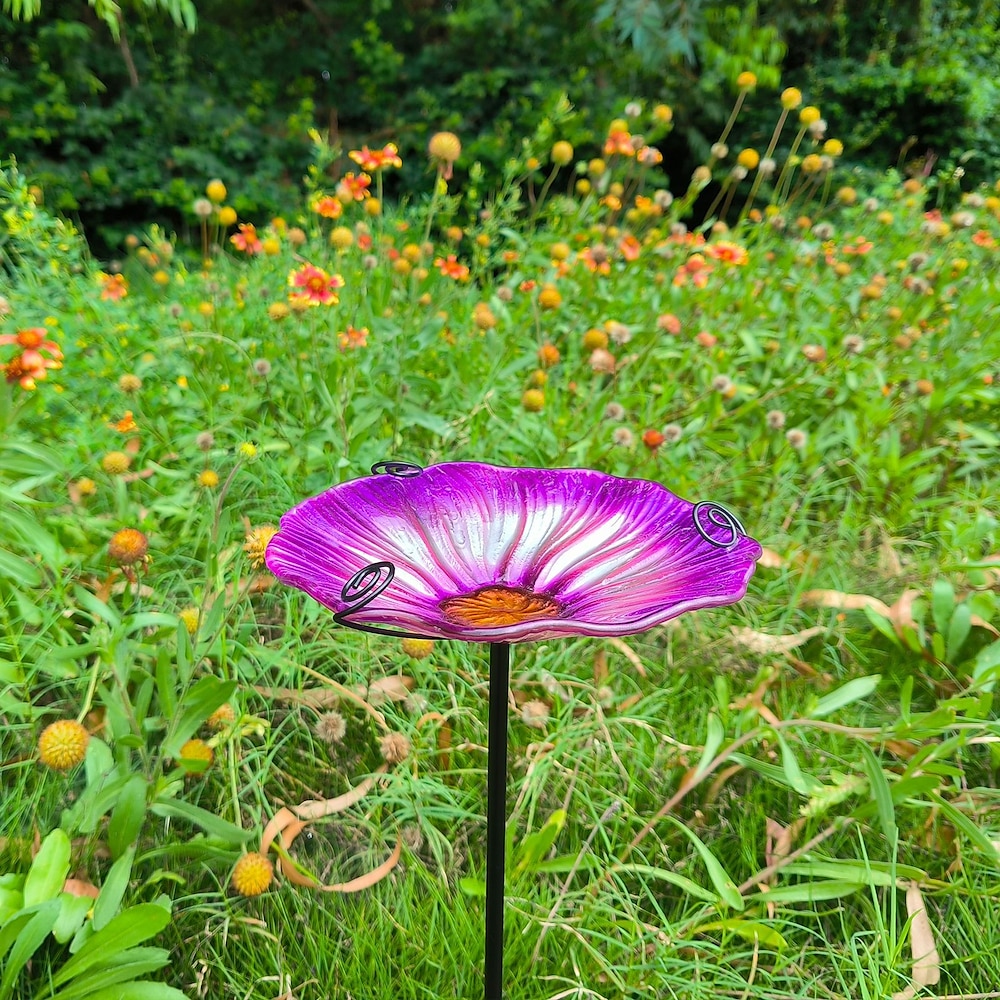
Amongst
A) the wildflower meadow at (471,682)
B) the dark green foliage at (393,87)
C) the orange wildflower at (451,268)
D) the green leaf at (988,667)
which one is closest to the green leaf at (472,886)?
the wildflower meadow at (471,682)

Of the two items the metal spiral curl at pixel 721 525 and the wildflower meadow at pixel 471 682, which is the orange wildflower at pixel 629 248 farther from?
the metal spiral curl at pixel 721 525

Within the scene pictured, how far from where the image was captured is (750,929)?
1.10 m

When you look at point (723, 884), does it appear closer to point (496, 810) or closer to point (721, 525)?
point (496, 810)

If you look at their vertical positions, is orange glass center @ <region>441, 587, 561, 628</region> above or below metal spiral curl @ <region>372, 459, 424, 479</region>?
below

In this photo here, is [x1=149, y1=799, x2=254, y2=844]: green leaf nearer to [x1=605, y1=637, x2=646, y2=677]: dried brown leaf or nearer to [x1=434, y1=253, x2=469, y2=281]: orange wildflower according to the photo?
[x1=605, y1=637, x2=646, y2=677]: dried brown leaf

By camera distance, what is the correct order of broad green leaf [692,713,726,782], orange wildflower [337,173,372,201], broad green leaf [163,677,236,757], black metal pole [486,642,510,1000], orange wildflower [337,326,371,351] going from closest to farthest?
1. black metal pole [486,642,510,1000]
2. broad green leaf [163,677,236,757]
3. broad green leaf [692,713,726,782]
4. orange wildflower [337,326,371,351]
5. orange wildflower [337,173,372,201]

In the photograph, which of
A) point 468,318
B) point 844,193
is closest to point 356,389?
point 468,318

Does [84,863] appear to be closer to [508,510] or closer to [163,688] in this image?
[163,688]

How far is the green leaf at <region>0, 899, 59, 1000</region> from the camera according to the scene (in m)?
0.87

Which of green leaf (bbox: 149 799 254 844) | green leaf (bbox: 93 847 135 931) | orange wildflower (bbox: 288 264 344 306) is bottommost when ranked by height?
green leaf (bbox: 93 847 135 931)

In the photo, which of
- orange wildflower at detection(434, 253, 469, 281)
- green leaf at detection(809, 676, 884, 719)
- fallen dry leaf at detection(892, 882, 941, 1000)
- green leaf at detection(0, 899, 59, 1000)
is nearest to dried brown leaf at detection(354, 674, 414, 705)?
green leaf at detection(0, 899, 59, 1000)

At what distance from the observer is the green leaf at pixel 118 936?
0.92 metres

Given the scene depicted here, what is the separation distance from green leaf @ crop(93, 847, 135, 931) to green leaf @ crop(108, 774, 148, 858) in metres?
0.03

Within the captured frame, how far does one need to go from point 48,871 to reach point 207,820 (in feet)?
0.58
